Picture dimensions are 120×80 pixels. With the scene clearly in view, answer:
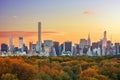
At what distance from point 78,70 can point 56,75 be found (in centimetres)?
1431

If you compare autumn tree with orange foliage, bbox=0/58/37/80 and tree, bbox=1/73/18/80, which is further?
autumn tree with orange foliage, bbox=0/58/37/80

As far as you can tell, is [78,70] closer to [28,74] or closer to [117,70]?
[117,70]

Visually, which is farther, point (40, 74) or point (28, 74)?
point (40, 74)

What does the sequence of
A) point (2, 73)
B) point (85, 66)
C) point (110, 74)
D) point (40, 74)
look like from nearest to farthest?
point (2, 73) < point (40, 74) < point (110, 74) < point (85, 66)

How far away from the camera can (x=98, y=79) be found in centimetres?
6694

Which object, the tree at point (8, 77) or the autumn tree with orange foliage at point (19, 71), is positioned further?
the autumn tree with orange foliage at point (19, 71)

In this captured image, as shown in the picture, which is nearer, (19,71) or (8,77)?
(8,77)

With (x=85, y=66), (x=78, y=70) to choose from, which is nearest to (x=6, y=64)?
(x=78, y=70)

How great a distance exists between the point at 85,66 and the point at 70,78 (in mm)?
24245

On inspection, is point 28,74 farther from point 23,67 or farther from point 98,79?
point 98,79

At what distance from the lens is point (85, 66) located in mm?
98375

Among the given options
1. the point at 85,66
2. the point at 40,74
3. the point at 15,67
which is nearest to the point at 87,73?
the point at 40,74

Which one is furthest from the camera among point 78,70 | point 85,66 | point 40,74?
point 85,66

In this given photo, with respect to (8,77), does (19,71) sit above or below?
above
